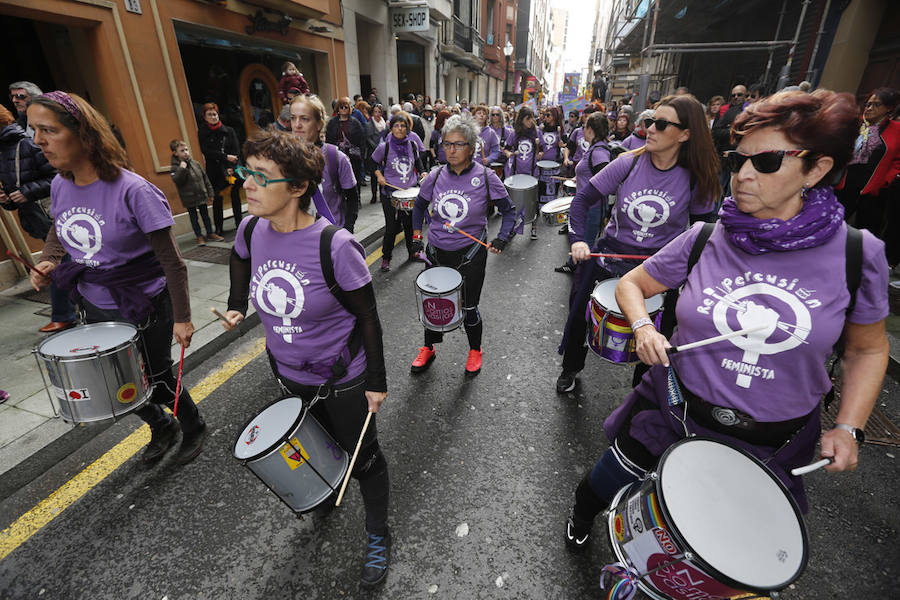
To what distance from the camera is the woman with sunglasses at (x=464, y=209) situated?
11.6 ft

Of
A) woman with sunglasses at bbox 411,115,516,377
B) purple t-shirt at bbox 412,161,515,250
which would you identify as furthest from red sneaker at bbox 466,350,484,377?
purple t-shirt at bbox 412,161,515,250

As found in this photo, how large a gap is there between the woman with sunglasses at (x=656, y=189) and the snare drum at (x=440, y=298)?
942mm

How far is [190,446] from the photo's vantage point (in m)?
2.87

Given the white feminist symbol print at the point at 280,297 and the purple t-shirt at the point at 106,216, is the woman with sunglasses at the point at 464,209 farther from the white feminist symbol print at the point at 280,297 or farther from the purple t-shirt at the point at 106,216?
the purple t-shirt at the point at 106,216

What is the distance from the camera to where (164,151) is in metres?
7.14

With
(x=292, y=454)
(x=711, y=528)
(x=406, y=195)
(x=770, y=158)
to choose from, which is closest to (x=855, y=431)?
(x=711, y=528)

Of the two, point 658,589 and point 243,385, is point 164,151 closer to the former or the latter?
point 243,385

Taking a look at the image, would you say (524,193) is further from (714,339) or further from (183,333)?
(714,339)

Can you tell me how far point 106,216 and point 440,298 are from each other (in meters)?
2.08

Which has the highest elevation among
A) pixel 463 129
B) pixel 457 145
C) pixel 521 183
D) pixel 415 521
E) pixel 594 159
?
pixel 463 129

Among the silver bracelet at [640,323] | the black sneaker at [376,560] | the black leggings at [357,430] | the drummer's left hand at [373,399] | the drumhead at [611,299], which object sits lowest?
the black sneaker at [376,560]

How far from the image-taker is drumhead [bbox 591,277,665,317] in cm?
250

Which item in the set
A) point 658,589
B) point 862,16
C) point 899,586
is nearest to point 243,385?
point 658,589

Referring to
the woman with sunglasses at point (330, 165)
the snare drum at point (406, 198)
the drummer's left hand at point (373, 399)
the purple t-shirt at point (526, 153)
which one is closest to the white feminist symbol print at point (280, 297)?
the drummer's left hand at point (373, 399)
